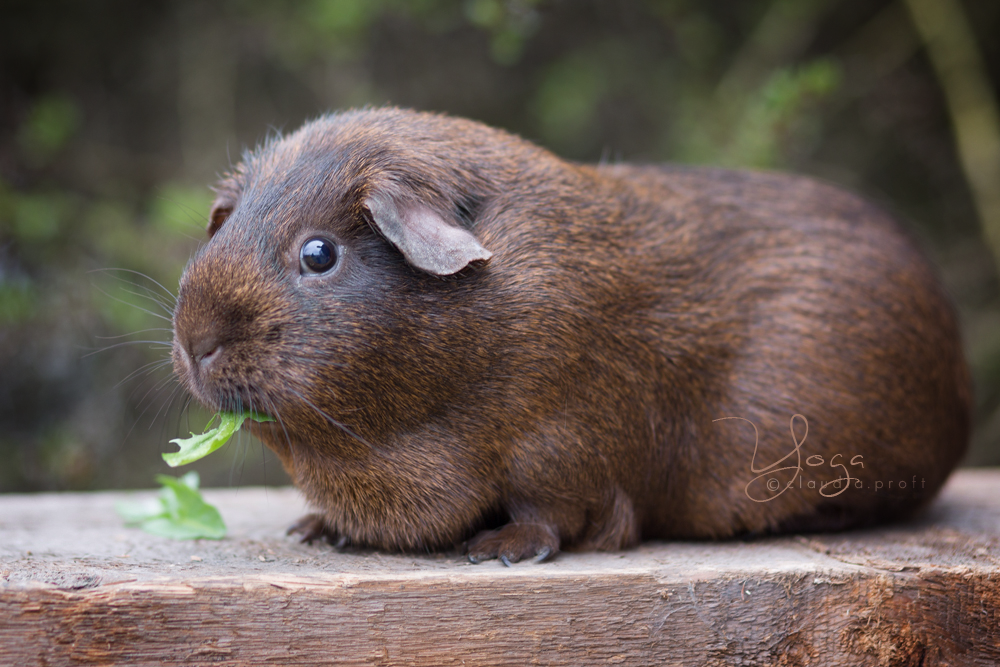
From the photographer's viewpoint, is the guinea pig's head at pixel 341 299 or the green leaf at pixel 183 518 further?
the green leaf at pixel 183 518

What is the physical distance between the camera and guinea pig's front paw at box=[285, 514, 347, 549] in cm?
367

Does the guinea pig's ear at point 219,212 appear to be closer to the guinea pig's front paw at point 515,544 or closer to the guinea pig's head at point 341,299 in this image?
the guinea pig's head at point 341,299

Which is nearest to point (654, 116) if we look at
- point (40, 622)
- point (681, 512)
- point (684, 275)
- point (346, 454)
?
point (684, 275)

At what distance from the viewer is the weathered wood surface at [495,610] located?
2.62 m

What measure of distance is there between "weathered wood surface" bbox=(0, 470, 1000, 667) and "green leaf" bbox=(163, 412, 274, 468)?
15.1 inches

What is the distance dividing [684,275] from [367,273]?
1472 millimetres

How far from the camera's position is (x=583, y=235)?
3.57 m

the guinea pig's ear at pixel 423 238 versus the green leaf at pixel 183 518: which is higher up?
the guinea pig's ear at pixel 423 238

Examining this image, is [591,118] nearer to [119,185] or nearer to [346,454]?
[119,185]

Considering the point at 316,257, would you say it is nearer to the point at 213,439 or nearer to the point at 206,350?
the point at 206,350

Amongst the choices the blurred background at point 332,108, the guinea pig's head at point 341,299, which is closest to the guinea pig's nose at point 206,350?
the guinea pig's head at point 341,299

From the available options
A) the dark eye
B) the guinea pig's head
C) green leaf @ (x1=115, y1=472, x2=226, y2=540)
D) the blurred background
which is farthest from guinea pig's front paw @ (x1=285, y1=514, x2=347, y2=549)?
the blurred background

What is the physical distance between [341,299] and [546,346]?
A: 830 millimetres

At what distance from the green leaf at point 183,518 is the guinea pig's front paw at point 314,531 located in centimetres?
34
